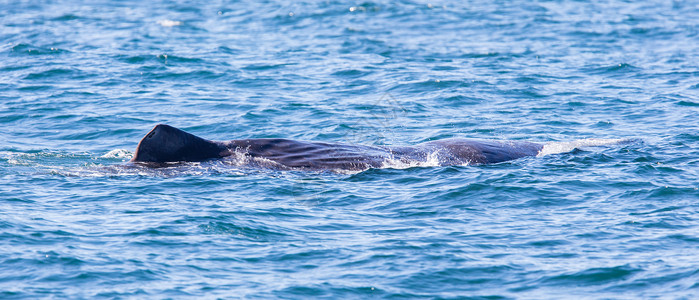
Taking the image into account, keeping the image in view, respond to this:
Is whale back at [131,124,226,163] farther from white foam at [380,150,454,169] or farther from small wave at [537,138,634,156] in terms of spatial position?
small wave at [537,138,634,156]

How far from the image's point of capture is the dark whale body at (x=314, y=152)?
1219cm

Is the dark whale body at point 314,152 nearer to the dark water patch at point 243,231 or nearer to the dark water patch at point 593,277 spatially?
the dark water patch at point 243,231

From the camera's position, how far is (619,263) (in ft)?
29.8

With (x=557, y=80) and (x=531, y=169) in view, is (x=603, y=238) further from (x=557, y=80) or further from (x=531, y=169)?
(x=557, y=80)

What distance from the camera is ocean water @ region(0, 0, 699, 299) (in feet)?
29.0

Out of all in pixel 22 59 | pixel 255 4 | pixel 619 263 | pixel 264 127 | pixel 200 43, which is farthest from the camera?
pixel 255 4

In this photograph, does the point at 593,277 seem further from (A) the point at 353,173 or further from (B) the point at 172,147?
(B) the point at 172,147

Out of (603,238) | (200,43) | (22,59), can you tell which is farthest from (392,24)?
(603,238)

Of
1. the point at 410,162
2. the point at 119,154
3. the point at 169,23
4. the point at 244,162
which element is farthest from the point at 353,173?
the point at 169,23

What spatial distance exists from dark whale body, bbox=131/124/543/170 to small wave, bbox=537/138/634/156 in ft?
1.07

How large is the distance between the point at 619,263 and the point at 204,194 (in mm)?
5533

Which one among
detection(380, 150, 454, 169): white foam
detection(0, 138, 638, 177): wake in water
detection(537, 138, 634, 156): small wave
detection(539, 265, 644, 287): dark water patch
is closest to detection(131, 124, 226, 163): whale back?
detection(0, 138, 638, 177): wake in water

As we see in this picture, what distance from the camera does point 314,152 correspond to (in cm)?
1300

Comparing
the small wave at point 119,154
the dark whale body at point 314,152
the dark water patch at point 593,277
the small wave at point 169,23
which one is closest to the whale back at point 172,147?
the dark whale body at point 314,152
